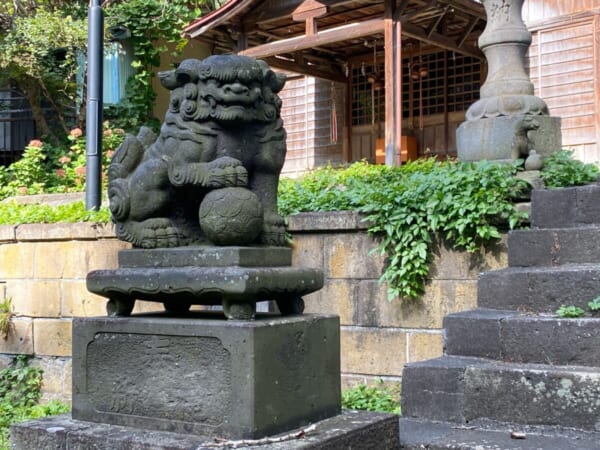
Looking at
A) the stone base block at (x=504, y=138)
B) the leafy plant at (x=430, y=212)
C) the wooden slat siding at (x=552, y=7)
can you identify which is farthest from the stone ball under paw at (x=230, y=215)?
the wooden slat siding at (x=552, y=7)

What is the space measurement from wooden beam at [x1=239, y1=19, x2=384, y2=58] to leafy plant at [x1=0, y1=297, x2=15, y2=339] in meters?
7.06

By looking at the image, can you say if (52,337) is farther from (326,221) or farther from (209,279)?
(209,279)

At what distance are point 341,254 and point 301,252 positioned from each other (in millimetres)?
371

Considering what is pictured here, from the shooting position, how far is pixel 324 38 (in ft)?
43.0

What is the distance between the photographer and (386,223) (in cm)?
596

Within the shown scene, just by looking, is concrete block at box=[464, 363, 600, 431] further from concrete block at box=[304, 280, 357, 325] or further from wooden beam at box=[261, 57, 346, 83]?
wooden beam at box=[261, 57, 346, 83]

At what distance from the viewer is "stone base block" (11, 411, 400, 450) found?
3.18 m

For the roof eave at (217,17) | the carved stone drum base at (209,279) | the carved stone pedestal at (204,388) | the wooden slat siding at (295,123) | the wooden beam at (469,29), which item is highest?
the roof eave at (217,17)

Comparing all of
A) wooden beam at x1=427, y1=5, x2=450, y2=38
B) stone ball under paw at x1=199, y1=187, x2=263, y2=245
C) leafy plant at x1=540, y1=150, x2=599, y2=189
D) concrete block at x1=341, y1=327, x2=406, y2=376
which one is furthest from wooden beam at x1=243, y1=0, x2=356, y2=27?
stone ball under paw at x1=199, y1=187, x2=263, y2=245

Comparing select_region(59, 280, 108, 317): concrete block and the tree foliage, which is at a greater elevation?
the tree foliage

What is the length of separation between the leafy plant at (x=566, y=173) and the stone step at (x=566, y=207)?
0.40 meters

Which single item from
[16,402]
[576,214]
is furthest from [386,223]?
[16,402]

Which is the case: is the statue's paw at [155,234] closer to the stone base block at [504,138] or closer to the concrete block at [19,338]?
the stone base block at [504,138]

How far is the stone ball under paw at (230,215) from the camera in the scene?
11.2 feet
